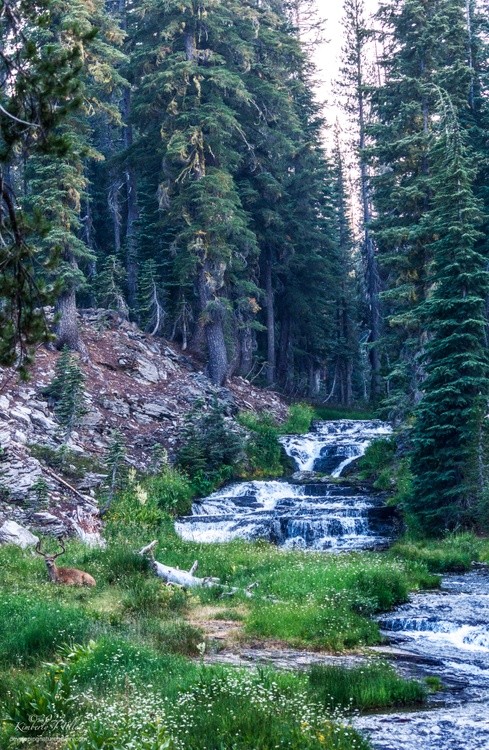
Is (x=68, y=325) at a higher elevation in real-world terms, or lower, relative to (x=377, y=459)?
higher

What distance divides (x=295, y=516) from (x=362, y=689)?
1346cm

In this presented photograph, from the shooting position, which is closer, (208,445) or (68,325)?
(208,445)

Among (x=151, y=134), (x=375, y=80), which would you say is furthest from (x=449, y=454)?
(x=375, y=80)

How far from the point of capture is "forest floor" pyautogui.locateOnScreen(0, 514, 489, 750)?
665cm

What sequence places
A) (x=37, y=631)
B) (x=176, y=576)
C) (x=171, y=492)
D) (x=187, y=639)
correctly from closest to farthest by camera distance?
(x=37, y=631) → (x=187, y=639) → (x=176, y=576) → (x=171, y=492)

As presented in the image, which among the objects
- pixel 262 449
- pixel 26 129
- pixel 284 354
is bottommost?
pixel 262 449

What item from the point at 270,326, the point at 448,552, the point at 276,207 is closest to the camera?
the point at 448,552

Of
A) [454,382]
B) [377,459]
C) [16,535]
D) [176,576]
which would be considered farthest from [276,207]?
[176,576]

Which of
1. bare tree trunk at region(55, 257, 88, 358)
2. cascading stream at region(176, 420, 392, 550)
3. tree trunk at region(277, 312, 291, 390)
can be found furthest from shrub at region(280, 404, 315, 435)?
bare tree trunk at region(55, 257, 88, 358)

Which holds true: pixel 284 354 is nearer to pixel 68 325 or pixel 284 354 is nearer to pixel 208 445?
pixel 208 445

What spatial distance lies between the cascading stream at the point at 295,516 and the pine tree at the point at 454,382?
1.70m

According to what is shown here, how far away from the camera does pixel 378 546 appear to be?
68.3 ft

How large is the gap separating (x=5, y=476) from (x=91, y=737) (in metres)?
15.6

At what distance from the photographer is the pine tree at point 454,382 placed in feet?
68.2
